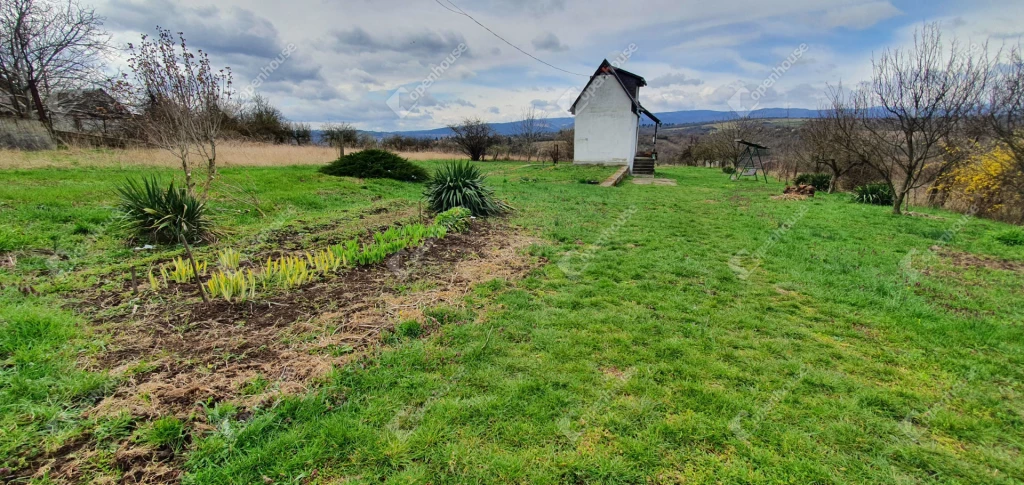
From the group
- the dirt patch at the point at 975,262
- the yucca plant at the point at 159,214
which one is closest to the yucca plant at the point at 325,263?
the yucca plant at the point at 159,214

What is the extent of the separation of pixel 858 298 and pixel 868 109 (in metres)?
10.6

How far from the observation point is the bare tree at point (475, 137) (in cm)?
2975

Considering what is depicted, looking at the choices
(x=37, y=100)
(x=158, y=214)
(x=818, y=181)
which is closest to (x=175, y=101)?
(x=158, y=214)

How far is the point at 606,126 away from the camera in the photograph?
67.6 feet

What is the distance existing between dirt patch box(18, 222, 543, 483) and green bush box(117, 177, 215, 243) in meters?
2.03

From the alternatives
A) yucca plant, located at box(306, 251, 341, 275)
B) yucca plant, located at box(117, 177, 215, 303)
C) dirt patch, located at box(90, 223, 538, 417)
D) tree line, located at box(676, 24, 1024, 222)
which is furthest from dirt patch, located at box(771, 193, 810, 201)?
yucca plant, located at box(117, 177, 215, 303)

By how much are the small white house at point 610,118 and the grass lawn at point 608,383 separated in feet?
53.8

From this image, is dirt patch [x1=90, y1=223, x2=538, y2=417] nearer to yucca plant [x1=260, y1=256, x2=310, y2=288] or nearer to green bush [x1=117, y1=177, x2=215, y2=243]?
yucca plant [x1=260, y1=256, x2=310, y2=288]

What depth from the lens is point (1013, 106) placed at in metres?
8.18

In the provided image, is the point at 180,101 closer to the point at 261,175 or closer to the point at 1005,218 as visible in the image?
the point at 261,175

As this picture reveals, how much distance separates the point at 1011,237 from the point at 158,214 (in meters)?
13.2

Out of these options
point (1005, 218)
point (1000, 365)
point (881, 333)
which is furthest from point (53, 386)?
point (1005, 218)

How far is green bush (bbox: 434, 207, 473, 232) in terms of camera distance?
606cm

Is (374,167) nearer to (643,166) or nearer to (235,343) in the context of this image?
(235,343)
